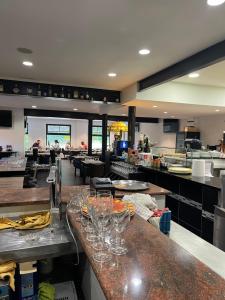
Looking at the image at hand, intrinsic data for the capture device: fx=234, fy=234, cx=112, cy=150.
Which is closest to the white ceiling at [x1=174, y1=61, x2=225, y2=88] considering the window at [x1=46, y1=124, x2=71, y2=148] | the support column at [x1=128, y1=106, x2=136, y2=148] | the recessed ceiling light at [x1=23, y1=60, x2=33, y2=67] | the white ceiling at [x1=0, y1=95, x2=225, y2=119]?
the white ceiling at [x1=0, y1=95, x2=225, y2=119]

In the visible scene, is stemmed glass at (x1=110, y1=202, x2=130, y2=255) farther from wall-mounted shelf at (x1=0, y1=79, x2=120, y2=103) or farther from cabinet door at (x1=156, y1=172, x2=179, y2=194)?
wall-mounted shelf at (x1=0, y1=79, x2=120, y2=103)

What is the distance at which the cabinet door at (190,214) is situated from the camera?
118 inches

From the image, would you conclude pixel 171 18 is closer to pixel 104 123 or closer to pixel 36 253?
pixel 36 253

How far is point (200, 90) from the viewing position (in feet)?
17.3

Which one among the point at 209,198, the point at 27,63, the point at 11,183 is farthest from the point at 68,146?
the point at 209,198

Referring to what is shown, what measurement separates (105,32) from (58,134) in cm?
1346

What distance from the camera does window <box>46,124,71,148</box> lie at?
15.5 m

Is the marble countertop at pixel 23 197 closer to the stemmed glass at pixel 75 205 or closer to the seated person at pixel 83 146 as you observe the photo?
the stemmed glass at pixel 75 205

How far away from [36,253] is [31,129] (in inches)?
578

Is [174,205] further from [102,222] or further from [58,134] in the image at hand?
[58,134]

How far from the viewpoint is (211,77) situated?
4.47 m

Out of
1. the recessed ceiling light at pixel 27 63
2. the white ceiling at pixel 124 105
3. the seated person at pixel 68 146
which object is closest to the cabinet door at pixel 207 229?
the white ceiling at pixel 124 105

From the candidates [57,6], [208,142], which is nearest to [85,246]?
[57,6]

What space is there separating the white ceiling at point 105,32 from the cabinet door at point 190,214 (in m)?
2.11
